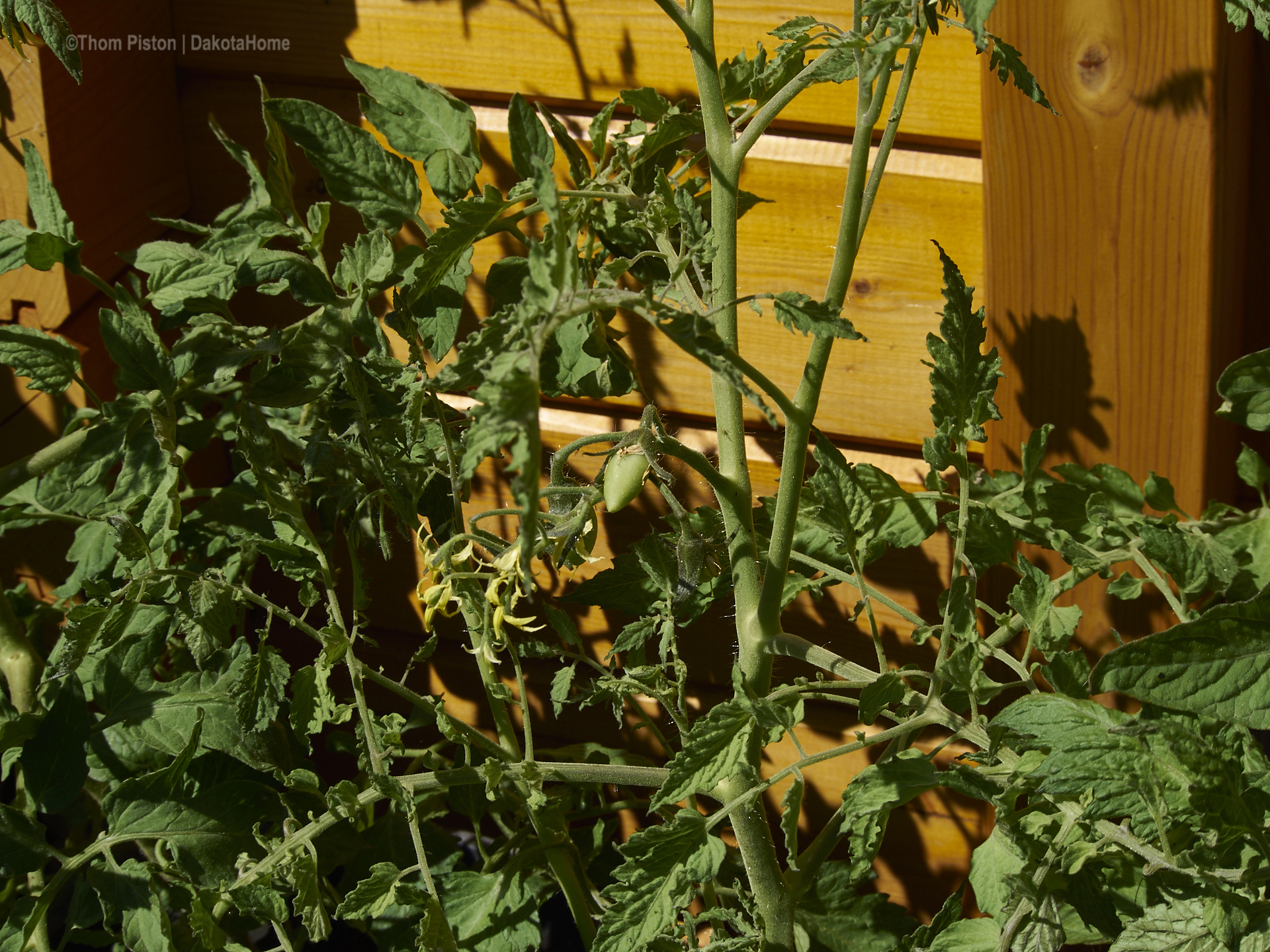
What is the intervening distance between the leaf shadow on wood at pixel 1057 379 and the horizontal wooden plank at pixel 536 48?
0.21 m

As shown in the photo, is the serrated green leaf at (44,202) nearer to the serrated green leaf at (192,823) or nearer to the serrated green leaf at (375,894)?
the serrated green leaf at (192,823)

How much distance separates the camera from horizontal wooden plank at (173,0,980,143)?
38.4 inches

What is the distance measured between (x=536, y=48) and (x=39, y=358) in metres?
0.61

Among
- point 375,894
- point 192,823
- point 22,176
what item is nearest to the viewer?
point 375,894

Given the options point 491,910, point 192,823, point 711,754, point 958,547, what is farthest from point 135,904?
point 958,547

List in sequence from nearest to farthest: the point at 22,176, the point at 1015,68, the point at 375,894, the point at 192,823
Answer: the point at 1015,68 < the point at 375,894 < the point at 192,823 < the point at 22,176

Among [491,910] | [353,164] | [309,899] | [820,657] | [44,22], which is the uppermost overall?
[44,22]

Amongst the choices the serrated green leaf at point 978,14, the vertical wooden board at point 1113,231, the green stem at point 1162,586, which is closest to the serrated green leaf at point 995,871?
the green stem at point 1162,586

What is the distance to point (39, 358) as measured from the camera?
0.92 m

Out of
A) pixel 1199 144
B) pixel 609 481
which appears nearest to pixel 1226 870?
pixel 609 481

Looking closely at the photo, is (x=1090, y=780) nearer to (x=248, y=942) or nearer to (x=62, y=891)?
(x=248, y=942)

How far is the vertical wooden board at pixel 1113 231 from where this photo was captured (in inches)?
34.4

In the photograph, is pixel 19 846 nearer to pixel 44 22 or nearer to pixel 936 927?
pixel 44 22

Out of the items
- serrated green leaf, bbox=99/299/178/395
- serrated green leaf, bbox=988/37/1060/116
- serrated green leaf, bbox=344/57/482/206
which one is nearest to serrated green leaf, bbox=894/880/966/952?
serrated green leaf, bbox=988/37/1060/116
